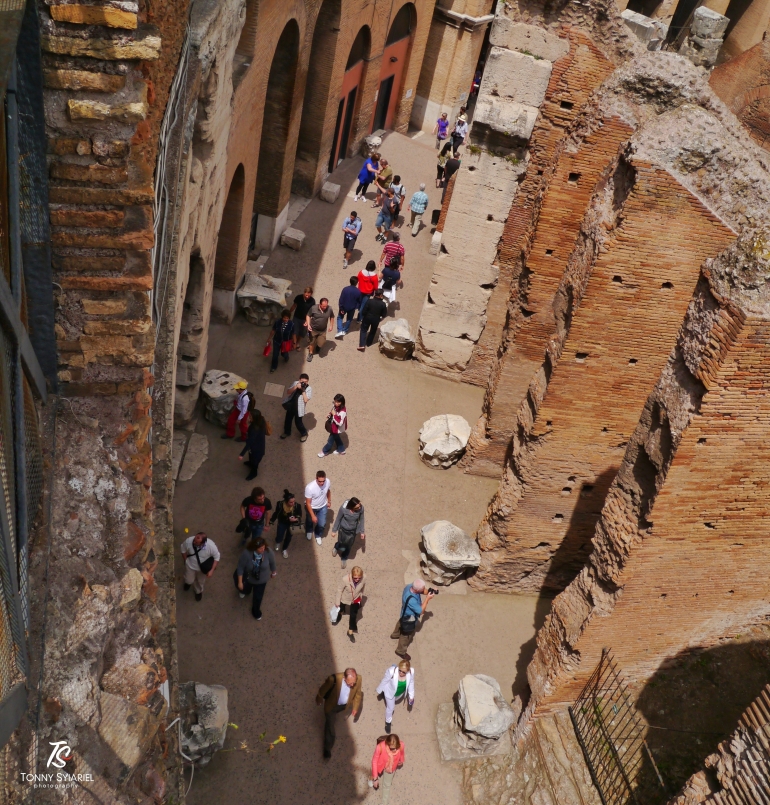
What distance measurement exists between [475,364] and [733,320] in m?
6.98

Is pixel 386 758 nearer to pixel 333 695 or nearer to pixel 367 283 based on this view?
→ pixel 333 695

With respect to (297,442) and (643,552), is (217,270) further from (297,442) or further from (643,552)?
(643,552)

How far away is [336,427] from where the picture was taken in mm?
10523

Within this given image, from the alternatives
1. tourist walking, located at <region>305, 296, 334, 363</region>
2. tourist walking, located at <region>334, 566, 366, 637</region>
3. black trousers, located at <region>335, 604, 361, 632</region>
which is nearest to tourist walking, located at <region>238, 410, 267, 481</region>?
tourist walking, located at <region>334, 566, 366, 637</region>

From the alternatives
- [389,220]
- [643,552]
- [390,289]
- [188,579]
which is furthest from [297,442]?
[389,220]

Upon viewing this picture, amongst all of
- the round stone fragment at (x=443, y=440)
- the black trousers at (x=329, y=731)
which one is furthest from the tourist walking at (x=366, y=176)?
the black trousers at (x=329, y=731)

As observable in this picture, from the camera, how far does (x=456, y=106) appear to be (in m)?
23.0

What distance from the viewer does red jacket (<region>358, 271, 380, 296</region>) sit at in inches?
516

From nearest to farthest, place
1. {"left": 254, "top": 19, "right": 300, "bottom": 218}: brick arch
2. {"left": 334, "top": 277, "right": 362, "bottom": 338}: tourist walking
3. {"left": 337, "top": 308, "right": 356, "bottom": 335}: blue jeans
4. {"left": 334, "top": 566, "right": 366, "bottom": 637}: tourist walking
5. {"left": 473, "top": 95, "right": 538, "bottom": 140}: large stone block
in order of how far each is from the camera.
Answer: {"left": 334, "top": 566, "right": 366, "bottom": 637}: tourist walking → {"left": 473, "top": 95, "right": 538, "bottom": 140}: large stone block → {"left": 334, "top": 277, "right": 362, "bottom": 338}: tourist walking → {"left": 337, "top": 308, "right": 356, "bottom": 335}: blue jeans → {"left": 254, "top": 19, "right": 300, "bottom": 218}: brick arch

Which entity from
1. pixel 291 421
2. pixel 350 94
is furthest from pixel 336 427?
pixel 350 94

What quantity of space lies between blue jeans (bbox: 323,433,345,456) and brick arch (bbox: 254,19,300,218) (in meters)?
5.50

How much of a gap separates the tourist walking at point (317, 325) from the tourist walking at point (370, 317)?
589mm

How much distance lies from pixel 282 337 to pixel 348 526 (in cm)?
365

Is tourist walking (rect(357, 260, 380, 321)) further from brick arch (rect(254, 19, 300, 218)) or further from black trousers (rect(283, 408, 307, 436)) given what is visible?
black trousers (rect(283, 408, 307, 436))
